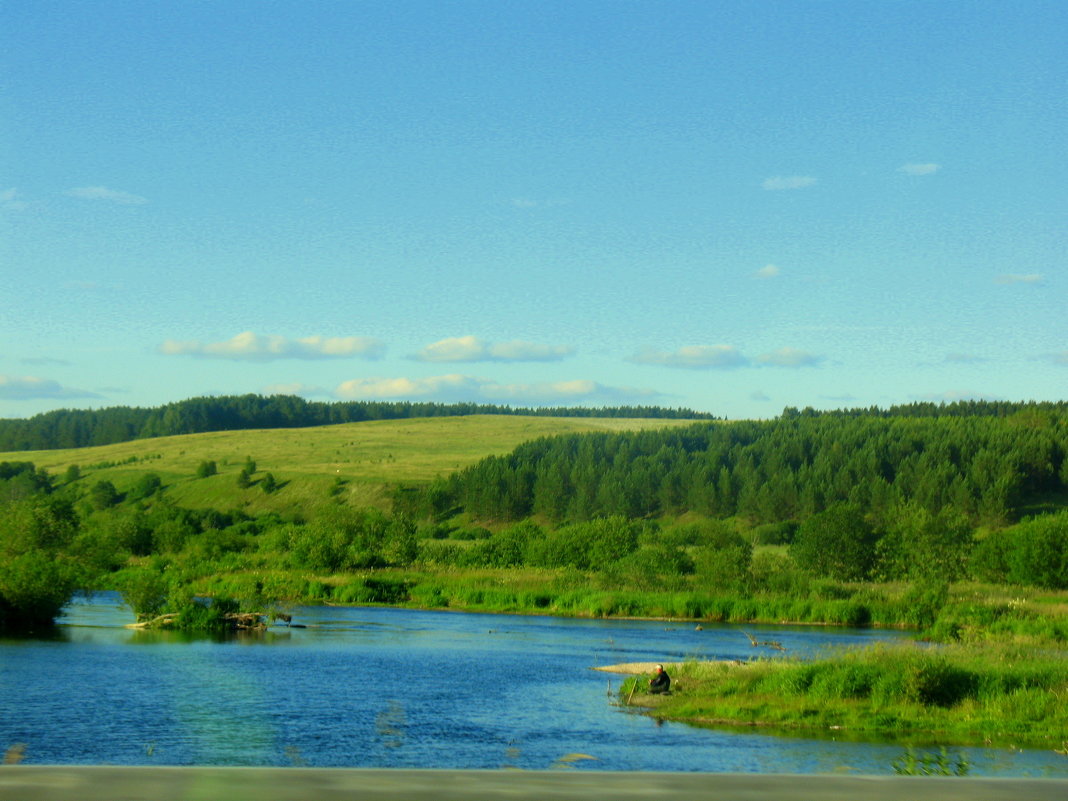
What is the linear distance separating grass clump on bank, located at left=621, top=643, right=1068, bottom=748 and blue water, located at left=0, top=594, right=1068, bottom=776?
192cm

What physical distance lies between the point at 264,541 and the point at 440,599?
75.6 feet

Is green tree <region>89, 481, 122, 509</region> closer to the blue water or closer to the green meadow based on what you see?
the green meadow

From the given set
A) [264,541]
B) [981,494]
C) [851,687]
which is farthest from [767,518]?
[851,687]

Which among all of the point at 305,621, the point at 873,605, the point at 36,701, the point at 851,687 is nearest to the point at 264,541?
the point at 305,621

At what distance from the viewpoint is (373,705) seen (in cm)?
3544

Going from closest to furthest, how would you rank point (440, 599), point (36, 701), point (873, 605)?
1. point (36, 701)
2. point (873, 605)
3. point (440, 599)

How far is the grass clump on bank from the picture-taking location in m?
30.5

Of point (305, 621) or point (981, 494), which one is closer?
point (305, 621)

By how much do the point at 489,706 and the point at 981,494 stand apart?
4804 inches

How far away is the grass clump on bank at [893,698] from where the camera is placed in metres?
30.5

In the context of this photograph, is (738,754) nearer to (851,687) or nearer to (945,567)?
(851,687)

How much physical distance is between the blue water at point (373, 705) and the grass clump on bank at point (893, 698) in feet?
6.31

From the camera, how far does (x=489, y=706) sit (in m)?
35.7

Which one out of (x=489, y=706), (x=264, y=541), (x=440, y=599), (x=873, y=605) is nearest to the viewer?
(x=489, y=706)
